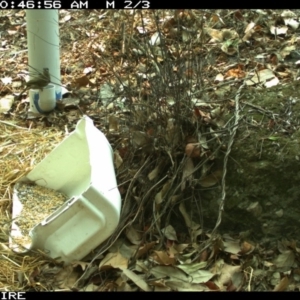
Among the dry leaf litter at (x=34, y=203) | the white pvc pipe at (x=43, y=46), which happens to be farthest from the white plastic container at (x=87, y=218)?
the white pvc pipe at (x=43, y=46)

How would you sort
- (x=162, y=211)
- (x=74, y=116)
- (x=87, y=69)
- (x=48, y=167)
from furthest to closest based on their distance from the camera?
(x=87, y=69) → (x=74, y=116) → (x=48, y=167) → (x=162, y=211)

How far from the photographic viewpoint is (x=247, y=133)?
2248 millimetres

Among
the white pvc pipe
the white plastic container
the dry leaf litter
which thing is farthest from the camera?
the white pvc pipe

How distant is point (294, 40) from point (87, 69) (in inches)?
38.1

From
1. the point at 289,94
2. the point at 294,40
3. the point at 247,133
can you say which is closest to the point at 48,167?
the point at 247,133

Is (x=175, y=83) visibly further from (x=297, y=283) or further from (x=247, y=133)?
(x=297, y=283)

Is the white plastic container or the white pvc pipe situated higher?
the white pvc pipe

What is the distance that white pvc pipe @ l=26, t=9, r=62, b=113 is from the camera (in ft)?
8.61

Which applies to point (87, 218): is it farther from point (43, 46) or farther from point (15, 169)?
point (43, 46)

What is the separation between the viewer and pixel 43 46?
2.68 meters
